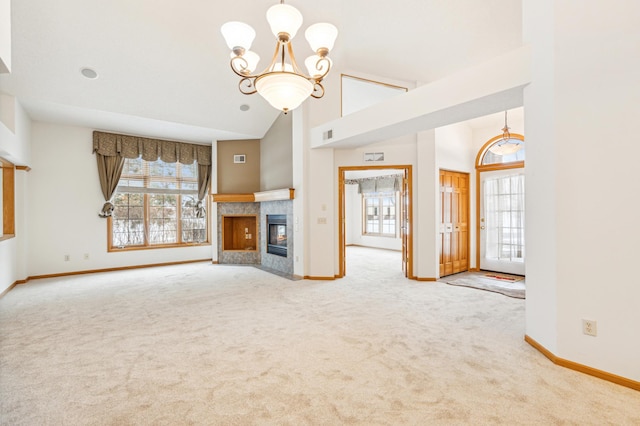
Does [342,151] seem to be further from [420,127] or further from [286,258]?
[286,258]

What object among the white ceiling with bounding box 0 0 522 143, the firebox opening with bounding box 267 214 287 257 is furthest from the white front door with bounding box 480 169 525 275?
the firebox opening with bounding box 267 214 287 257

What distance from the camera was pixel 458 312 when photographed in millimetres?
3783

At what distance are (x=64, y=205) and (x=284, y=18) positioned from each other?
238 inches

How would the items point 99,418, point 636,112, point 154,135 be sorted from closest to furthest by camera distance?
1. point 99,418
2. point 636,112
3. point 154,135

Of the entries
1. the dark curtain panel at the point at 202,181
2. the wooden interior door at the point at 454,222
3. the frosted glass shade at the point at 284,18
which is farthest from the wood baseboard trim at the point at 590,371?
the dark curtain panel at the point at 202,181

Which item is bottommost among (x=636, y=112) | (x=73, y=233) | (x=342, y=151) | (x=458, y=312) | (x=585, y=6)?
(x=458, y=312)

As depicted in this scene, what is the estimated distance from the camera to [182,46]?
4.47m

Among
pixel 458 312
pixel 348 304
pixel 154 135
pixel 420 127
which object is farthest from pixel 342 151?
pixel 154 135

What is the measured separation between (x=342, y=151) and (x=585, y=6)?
12.1 ft

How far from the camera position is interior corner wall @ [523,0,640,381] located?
2164 millimetres

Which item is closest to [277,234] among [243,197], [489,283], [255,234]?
[255,234]

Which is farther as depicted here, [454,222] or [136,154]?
[136,154]

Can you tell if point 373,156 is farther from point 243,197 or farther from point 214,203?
point 214,203

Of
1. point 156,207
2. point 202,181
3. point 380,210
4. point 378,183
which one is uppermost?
point 378,183
